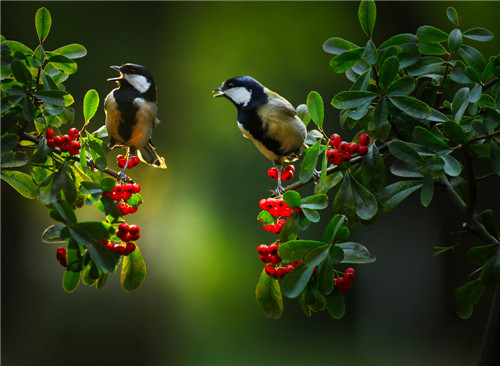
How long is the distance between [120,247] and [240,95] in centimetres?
35

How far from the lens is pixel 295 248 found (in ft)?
2.74

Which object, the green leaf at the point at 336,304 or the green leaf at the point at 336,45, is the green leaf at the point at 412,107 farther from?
the green leaf at the point at 336,304

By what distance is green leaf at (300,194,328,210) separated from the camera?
863 mm

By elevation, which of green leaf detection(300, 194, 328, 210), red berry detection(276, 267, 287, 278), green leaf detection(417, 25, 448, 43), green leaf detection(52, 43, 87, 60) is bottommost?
red berry detection(276, 267, 287, 278)

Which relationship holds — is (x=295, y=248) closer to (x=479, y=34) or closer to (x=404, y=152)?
(x=404, y=152)

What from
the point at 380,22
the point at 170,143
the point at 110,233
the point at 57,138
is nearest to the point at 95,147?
the point at 57,138

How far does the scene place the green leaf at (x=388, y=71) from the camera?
33.4 inches

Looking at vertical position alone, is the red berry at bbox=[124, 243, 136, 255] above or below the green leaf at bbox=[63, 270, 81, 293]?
above

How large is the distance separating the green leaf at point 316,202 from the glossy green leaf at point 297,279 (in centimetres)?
10

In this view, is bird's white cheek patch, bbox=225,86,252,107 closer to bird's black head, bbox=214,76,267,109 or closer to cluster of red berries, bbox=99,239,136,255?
bird's black head, bbox=214,76,267,109

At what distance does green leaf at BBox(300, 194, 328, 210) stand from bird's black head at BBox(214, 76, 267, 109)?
22 centimetres

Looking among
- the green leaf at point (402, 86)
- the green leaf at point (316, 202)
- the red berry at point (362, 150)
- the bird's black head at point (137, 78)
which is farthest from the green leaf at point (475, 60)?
the bird's black head at point (137, 78)

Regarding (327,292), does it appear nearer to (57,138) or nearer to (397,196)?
(397,196)

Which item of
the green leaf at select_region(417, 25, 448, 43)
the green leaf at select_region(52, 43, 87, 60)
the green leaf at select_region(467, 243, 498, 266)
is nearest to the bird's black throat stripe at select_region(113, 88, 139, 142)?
the green leaf at select_region(52, 43, 87, 60)
